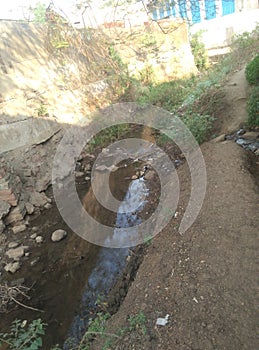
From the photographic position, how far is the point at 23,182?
5957mm

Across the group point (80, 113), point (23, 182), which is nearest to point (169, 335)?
point (23, 182)

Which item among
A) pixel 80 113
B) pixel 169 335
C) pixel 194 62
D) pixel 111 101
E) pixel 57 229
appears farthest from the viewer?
pixel 194 62

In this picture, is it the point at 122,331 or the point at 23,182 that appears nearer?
the point at 122,331

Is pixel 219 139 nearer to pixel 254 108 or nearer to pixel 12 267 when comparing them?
pixel 254 108

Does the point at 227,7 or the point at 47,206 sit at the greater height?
the point at 227,7

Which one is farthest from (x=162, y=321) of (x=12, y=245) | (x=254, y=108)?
(x=254, y=108)

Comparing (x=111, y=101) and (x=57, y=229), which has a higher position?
(x=111, y=101)

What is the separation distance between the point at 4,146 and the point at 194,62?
970 cm

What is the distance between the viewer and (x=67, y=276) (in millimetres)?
3973

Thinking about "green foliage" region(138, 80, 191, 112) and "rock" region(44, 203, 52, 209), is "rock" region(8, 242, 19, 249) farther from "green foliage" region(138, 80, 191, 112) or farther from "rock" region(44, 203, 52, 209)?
"green foliage" region(138, 80, 191, 112)

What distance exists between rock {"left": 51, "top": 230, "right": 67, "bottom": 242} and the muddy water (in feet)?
0.24

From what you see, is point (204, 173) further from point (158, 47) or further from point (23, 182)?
point (158, 47)

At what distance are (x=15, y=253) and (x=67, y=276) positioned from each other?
1139mm

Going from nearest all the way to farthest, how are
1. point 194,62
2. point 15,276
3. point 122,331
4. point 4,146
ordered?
point 122,331, point 15,276, point 4,146, point 194,62
